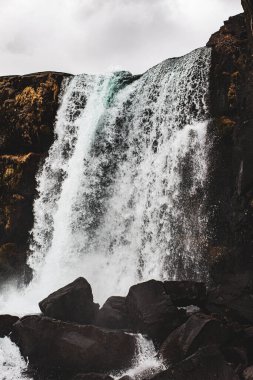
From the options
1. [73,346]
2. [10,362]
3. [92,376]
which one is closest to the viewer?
[92,376]

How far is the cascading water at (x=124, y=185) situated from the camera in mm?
19016

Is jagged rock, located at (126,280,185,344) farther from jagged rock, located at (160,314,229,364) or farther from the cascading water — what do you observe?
the cascading water

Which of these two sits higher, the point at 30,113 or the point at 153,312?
the point at 30,113

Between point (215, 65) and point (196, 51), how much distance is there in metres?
1.98

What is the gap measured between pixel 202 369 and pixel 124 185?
13.5m

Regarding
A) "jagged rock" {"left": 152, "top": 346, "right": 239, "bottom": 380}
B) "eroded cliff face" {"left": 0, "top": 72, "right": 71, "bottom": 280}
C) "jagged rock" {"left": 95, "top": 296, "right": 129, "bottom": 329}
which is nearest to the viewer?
"jagged rock" {"left": 152, "top": 346, "right": 239, "bottom": 380}

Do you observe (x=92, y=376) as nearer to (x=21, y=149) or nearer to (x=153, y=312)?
(x=153, y=312)

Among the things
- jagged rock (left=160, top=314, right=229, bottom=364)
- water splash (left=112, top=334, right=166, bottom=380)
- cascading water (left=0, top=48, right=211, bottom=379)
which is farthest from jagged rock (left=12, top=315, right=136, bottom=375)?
cascading water (left=0, top=48, right=211, bottom=379)

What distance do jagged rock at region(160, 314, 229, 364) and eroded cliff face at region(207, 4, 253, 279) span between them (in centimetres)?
567

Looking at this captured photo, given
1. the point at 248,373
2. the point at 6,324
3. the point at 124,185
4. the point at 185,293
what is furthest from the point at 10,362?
the point at 124,185

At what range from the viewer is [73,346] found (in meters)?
11.6

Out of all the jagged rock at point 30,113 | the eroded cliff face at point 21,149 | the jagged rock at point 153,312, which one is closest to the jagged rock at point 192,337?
the jagged rock at point 153,312

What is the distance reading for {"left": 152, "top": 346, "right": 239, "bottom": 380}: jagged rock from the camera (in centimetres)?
918

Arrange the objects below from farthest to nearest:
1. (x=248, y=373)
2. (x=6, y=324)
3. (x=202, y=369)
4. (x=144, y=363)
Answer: (x=6, y=324)
(x=144, y=363)
(x=248, y=373)
(x=202, y=369)
